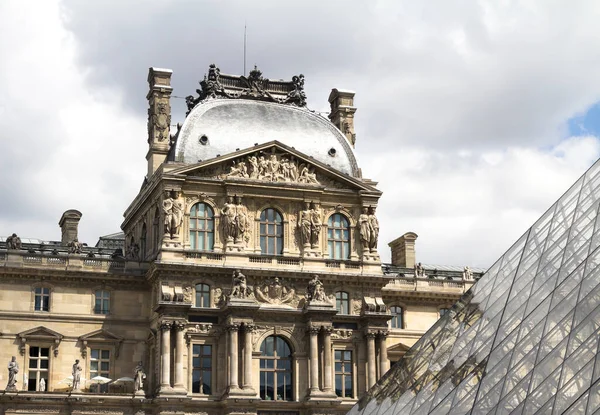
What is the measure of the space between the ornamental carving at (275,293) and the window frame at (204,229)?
122 inches

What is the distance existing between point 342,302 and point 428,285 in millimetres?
6703

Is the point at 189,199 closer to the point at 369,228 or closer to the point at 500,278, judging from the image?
the point at 369,228

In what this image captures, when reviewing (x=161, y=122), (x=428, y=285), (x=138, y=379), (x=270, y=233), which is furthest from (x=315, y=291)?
(x=161, y=122)

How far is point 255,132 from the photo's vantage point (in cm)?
5819

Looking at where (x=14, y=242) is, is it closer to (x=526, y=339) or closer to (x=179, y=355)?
(x=179, y=355)

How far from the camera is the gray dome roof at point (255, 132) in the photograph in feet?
187

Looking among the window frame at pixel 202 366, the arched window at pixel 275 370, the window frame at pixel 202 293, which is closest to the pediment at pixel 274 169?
the window frame at pixel 202 293

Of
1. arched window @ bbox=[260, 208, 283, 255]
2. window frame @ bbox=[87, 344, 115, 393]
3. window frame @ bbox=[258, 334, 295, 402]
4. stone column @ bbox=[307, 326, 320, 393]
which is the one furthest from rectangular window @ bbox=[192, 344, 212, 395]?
arched window @ bbox=[260, 208, 283, 255]

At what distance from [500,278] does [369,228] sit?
22.0m

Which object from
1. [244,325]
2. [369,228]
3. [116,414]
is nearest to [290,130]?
[369,228]

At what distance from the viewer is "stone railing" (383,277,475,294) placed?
6041cm

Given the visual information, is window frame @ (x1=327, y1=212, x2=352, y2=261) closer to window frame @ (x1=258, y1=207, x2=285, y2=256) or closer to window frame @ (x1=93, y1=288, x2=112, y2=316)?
window frame @ (x1=258, y1=207, x2=285, y2=256)

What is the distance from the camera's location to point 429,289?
200 ft

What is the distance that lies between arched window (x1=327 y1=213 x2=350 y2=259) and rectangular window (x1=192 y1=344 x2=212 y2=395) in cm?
810
